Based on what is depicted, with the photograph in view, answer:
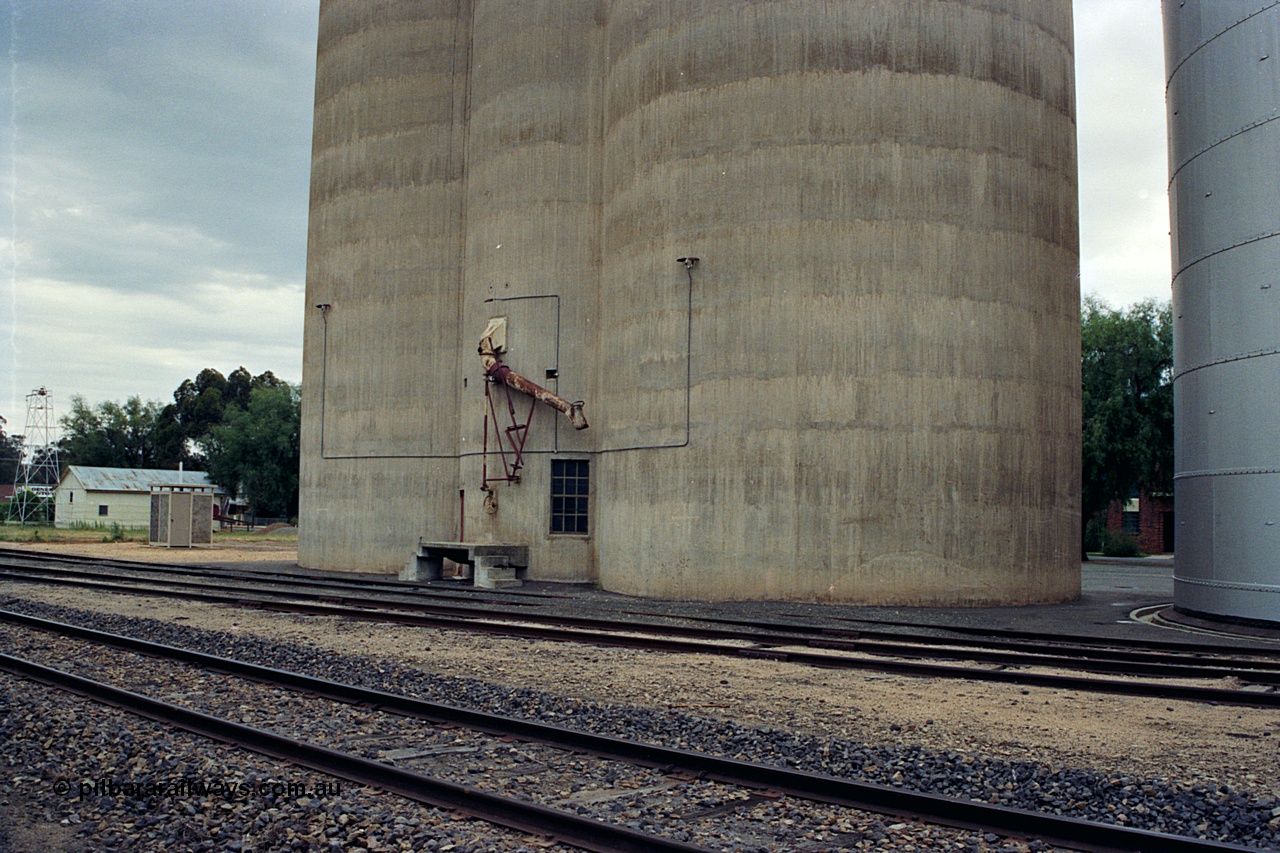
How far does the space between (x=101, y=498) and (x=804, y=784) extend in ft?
271

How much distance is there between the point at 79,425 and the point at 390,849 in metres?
125

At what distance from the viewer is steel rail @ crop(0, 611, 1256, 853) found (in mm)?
5547

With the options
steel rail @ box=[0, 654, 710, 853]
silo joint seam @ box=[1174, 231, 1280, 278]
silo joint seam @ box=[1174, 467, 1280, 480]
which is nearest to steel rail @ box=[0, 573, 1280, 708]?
steel rail @ box=[0, 654, 710, 853]

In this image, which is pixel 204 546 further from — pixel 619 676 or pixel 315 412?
pixel 619 676

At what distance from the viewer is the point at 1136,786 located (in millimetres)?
6699

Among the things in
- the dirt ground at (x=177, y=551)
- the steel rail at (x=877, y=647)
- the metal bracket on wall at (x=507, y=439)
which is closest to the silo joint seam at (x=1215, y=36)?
the steel rail at (x=877, y=647)

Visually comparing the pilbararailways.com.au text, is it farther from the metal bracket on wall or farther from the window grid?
the metal bracket on wall

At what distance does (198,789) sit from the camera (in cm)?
663

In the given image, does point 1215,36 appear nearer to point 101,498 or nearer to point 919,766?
point 919,766

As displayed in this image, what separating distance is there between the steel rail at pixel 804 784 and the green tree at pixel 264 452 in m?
75.1

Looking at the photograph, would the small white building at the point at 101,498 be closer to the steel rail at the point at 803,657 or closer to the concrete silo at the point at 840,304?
the concrete silo at the point at 840,304

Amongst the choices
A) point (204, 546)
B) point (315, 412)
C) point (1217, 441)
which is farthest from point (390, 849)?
point (204, 546)

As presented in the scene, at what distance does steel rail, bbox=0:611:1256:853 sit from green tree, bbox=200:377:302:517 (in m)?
75.1

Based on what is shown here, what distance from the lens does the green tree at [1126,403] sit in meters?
40.8
